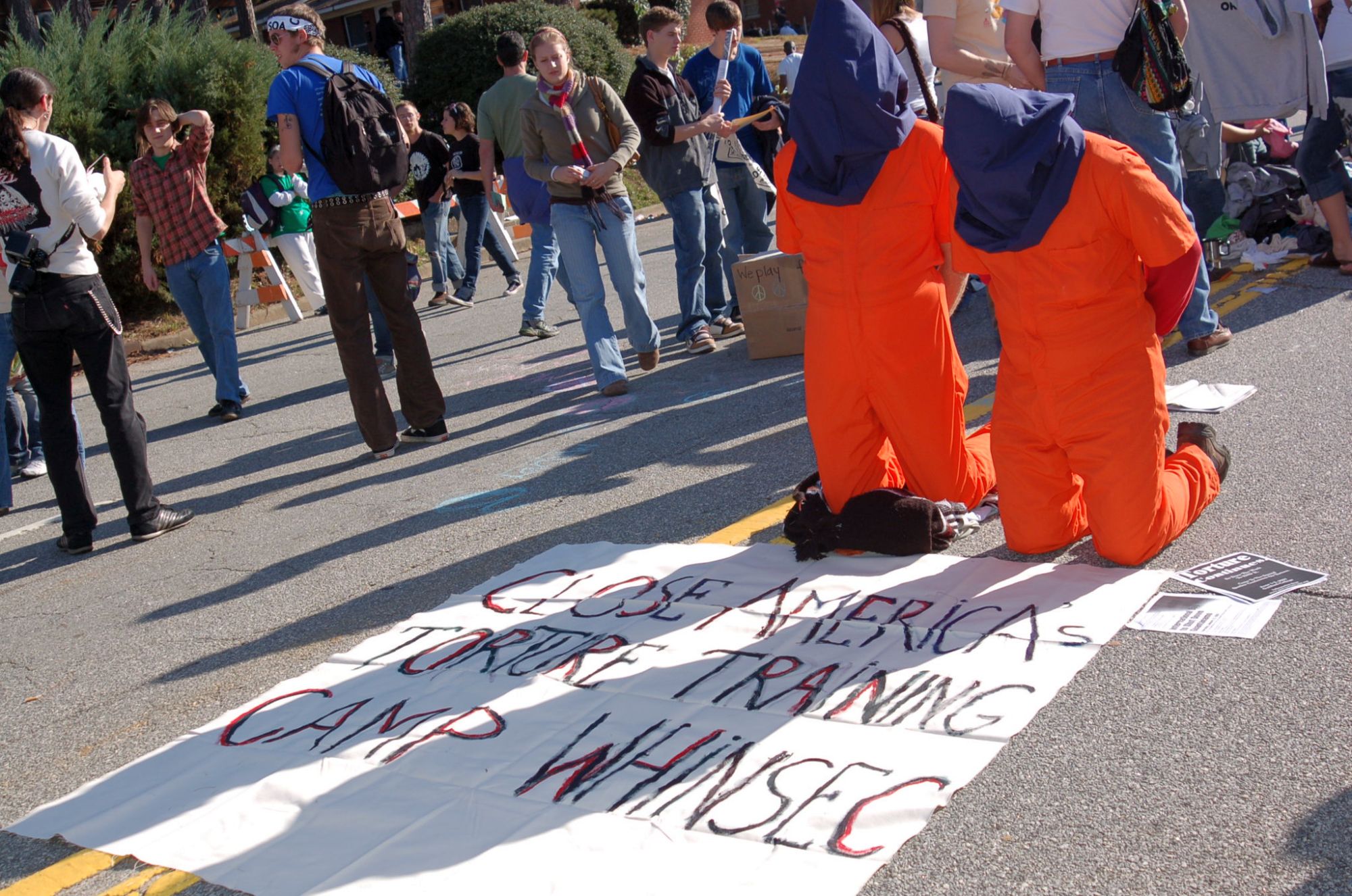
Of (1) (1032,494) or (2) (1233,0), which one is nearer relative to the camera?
(1) (1032,494)

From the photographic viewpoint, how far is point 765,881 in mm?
2699

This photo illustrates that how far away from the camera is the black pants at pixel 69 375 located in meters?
5.91

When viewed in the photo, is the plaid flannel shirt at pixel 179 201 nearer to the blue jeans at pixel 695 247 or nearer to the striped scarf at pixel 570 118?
the striped scarf at pixel 570 118

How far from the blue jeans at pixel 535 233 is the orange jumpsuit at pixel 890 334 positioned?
14.4 feet

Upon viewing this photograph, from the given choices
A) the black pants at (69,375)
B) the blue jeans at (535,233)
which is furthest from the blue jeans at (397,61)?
the black pants at (69,375)

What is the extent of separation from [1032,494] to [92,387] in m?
4.45

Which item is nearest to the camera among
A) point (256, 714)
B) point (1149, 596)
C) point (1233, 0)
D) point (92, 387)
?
point (1149, 596)

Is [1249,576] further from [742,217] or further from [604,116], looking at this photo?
[742,217]

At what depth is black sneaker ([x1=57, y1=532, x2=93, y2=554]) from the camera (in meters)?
6.36

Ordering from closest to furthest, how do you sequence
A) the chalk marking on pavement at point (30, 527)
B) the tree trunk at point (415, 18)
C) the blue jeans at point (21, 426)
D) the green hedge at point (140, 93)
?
1. the chalk marking on pavement at point (30, 527)
2. the blue jeans at point (21, 426)
3. the green hedge at point (140, 93)
4. the tree trunk at point (415, 18)

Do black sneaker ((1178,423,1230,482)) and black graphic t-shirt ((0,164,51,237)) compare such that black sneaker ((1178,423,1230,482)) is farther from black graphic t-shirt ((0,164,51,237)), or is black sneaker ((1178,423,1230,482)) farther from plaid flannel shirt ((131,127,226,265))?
plaid flannel shirt ((131,127,226,265))

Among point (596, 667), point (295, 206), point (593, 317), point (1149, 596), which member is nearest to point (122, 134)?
point (295, 206)

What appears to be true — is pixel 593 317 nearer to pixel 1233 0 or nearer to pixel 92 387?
pixel 92 387

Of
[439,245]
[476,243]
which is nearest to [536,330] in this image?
[476,243]
